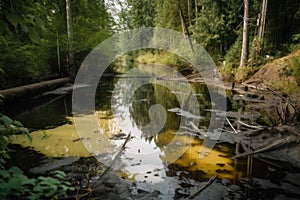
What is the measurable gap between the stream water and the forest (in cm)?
3

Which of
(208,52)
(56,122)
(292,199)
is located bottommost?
(292,199)

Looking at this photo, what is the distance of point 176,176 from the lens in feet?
14.6

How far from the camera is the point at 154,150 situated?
5.83m

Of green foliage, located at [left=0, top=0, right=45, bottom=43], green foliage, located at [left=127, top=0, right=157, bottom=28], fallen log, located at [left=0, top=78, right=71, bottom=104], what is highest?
green foliage, located at [left=127, top=0, right=157, bottom=28]

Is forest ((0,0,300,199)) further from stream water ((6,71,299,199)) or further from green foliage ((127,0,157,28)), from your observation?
green foliage ((127,0,157,28))

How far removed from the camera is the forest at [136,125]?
314cm

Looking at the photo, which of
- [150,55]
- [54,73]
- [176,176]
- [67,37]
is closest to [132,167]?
[176,176]

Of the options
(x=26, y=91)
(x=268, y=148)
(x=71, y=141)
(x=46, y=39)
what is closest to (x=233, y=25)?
(x=46, y=39)

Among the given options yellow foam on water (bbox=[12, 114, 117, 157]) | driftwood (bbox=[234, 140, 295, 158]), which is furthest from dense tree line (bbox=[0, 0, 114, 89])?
driftwood (bbox=[234, 140, 295, 158])

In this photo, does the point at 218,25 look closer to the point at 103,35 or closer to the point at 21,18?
the point at 103,35

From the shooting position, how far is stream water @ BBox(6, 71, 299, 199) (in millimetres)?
4254

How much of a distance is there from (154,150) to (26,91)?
756 cm

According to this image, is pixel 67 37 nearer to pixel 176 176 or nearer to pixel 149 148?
pixel 149 148

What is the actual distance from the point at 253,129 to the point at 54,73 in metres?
13.3
